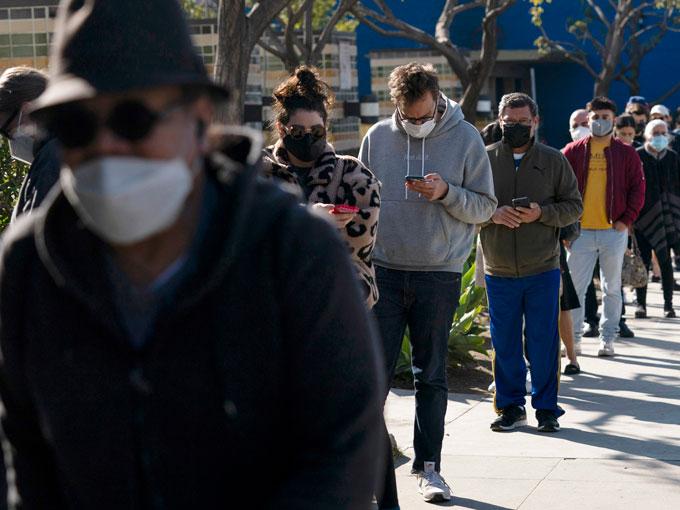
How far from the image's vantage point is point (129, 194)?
6.45 feet

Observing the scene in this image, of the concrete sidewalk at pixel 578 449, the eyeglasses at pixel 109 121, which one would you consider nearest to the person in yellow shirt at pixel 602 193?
the concrete sidewalk at pixel 578 449

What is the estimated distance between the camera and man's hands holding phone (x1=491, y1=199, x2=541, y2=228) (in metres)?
7.60

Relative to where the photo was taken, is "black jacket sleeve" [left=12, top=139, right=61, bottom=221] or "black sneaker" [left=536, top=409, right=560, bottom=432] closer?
"black jacket sleeve" [left=12, top=139, right=61, bottom=221]

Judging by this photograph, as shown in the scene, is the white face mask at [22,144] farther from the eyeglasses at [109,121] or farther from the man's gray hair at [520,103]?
the man's gray hair at [520,103]

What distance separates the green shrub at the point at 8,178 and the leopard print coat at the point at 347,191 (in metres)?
2.63

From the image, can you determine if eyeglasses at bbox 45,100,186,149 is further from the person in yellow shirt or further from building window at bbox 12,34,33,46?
building window at bbox 12,34,33,46

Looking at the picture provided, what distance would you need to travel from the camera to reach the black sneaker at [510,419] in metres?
7.75

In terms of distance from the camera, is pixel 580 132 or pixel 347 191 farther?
pixel 580 132

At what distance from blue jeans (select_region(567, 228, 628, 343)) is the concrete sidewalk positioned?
0.48 m

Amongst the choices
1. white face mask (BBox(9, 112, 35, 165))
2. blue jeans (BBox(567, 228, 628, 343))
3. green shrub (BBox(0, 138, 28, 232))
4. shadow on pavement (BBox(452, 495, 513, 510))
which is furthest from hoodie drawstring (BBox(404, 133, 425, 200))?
blue jeans (BBox(567, 228, 628, 343))

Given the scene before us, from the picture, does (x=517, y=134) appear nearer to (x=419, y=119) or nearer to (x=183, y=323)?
(x=419, y=119)

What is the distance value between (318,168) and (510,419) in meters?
3.03

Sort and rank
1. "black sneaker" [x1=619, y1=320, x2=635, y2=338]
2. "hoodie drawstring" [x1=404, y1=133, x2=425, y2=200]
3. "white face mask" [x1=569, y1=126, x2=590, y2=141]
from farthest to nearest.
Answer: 1. "white face mask" [x1=569, y1=126, x2=590, y2=141]
2. "black sneaker" [x1=619, y1=320, x2=635, y2=338]
3. "hoodie drawstring" [x1=404, y1=133, x2=425, y2=200]

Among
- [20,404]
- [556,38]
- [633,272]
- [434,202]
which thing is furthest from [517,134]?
[556,38]
